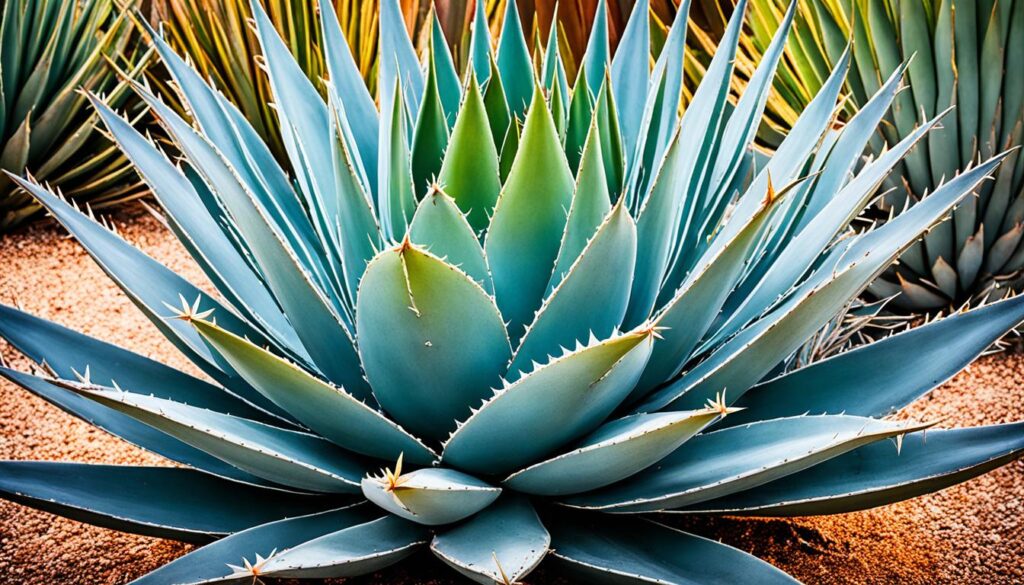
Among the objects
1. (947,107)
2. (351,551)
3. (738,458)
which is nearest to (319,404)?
(351,551)

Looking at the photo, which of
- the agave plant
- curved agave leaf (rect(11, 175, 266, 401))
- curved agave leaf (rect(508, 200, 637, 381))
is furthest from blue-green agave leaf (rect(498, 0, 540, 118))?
curved agave leaf (rect(11, 175, 266, 401))

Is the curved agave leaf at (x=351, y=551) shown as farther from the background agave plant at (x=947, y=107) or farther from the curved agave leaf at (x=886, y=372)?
the background agave plant at (x=947, y=107)

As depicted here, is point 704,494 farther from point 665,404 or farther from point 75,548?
point 75,548

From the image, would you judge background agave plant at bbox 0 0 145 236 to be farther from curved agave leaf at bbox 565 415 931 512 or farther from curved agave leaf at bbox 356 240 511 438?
curved agave leaf at bbox 565 415 931 512

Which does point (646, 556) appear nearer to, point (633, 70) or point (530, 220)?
point (530, 220)

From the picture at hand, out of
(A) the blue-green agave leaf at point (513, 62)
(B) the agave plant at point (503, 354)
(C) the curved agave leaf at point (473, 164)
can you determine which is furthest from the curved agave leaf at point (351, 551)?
(A) the blue-green agave leaf at point (513, 62)

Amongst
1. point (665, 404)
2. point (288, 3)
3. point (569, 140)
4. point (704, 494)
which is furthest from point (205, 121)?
point (288, 3)
